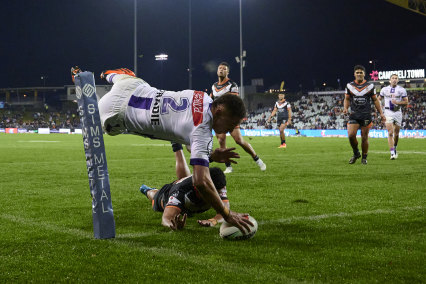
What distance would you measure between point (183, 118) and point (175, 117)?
0.12 metres

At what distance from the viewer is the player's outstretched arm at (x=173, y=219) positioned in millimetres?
4680

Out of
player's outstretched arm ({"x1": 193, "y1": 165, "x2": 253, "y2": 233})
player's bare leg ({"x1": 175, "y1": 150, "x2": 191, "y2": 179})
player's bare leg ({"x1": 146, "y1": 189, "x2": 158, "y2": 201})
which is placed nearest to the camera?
player's outstretched arm ({"x1": 193, "y1": 165, "x2": 253, "y2": 233})

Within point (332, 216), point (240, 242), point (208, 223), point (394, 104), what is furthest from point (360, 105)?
point (240, 242)

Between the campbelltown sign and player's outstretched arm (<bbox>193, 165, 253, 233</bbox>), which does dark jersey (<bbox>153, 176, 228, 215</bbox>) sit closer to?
player's outstretched arm (<bbox>193, 165, 253, 233</bbox>)

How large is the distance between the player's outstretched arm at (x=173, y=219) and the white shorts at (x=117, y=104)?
1.01m

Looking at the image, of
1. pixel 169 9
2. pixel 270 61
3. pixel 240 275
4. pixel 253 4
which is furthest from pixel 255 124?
pixel 240 275

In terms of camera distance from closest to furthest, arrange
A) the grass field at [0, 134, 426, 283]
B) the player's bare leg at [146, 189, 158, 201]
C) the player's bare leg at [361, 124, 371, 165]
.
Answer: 1. the grass field at [0, 134, 426, 283]
2. the player's bare leg at [146, 189, 158, 201]
3. the player's bare leg at [361, 124, 371, 165]

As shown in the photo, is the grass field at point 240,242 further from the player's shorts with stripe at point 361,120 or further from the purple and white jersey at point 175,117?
the player's shorts with stripe at point 361,120

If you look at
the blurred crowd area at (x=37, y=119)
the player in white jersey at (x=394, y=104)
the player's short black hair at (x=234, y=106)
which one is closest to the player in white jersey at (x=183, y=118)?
the player's short black hair at (x=234, y=106)

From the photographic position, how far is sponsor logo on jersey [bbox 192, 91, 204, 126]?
436 centimetres

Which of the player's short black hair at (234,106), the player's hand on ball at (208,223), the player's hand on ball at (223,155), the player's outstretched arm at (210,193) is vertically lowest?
the player's hand on ball at (208,223)

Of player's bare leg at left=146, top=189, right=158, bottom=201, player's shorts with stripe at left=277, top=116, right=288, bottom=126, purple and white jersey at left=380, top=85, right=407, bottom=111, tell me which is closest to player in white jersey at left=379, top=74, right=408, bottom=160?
purple and white jersey at left=380, top=85, right=407, bottom=111

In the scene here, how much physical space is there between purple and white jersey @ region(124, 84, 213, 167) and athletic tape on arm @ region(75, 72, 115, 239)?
672 mm

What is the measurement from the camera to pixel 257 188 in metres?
7.97
